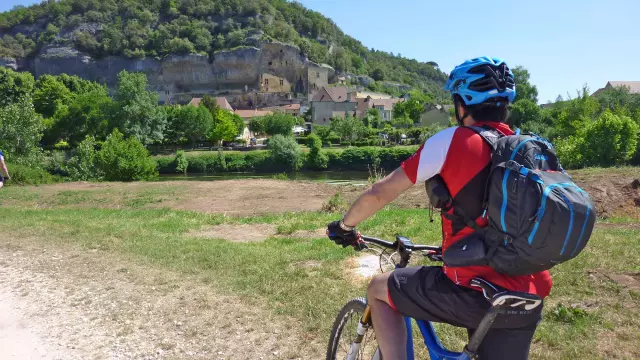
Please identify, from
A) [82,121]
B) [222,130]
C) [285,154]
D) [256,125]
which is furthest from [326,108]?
[82,121]

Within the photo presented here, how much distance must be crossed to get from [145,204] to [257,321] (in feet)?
52.3

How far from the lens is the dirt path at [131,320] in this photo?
177 inches

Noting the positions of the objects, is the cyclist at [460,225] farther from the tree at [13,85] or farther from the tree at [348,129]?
the tree at [13,85]

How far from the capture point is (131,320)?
5238mm

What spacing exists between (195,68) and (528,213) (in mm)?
149602

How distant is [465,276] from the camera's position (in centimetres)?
214

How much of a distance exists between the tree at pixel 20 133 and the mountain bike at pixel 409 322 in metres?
37.7

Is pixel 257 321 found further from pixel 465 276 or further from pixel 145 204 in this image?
pixel 145 204

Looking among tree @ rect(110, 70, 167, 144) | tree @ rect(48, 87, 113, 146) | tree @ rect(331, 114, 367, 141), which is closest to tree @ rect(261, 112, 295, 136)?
tree @ rect(331, 114, 367, 141)

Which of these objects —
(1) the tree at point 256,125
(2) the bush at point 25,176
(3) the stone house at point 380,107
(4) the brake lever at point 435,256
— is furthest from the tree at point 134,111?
(4) the brake lever at point 435,256

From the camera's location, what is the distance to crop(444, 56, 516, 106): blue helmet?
7.41 ft

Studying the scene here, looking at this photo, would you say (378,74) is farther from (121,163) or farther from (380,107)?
(121,163)

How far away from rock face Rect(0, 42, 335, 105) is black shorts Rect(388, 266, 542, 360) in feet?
460

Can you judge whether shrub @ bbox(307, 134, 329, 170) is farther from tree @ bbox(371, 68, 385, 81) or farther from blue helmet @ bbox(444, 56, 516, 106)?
→ tree @ bbox(371, 68, 385, 81)
